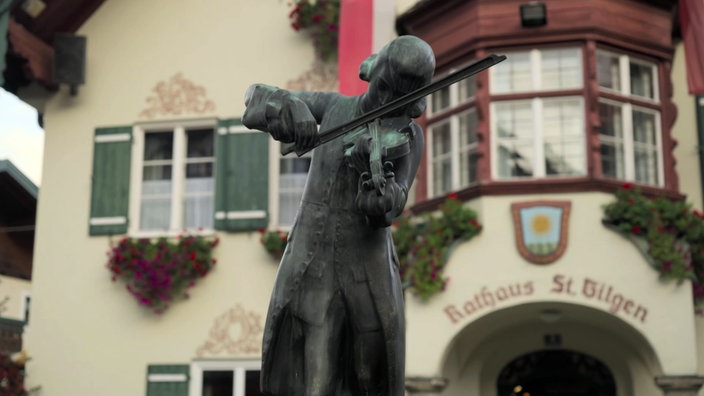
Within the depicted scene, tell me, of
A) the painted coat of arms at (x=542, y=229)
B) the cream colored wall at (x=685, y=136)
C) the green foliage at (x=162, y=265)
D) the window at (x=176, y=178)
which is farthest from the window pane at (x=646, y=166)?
the window at (x=176, y=178)

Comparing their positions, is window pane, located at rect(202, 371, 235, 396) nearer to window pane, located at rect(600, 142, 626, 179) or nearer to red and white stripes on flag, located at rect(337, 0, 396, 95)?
red and white stripes on flag, located at rect(337, 0, 396, 95)

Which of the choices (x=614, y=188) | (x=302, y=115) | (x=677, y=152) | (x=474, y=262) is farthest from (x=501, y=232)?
(x=302, y=115)

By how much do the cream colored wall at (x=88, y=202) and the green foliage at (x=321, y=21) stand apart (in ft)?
0.85

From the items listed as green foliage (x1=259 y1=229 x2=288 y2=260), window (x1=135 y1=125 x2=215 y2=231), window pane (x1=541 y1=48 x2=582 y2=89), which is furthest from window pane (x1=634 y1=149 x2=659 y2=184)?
window (x1=135 y1=125 x2=215 y2=231)

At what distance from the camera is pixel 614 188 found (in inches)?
476

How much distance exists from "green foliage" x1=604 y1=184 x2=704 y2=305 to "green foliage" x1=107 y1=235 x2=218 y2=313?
15.8 ft

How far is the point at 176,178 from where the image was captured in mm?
14656

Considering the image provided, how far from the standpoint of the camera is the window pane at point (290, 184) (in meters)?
14.3

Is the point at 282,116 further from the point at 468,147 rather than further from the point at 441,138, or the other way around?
the point at 441,138

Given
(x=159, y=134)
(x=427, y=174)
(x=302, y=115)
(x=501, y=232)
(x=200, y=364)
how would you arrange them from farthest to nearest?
(x=159, y=134), (x=200, y=364), (x=427, y=174), (x=501, y=232), (x=302, y=115)

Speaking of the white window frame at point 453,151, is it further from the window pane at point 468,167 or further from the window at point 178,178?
the window at point 178,178

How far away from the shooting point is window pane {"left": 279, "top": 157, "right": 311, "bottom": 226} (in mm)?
14258

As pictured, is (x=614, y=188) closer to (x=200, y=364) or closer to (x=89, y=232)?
(x=200, y=364)

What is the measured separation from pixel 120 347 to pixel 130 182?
6.60 feet
